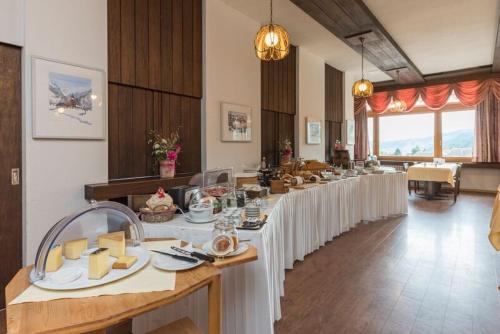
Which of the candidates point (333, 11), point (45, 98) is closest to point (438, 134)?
point (333, 11)

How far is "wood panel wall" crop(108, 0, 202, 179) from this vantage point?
3.12m

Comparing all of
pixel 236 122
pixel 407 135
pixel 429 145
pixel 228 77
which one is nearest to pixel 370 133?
pixel 407 135

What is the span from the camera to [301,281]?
2834mm

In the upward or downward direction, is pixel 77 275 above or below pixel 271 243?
above

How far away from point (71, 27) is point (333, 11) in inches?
126

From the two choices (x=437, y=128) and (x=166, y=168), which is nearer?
(x=166, y=168)

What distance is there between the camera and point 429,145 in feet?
29.1

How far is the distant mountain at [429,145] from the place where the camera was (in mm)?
8240

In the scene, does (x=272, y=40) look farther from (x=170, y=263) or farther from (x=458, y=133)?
(x=458, y=133)

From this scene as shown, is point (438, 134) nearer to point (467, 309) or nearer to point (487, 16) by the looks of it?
point (487, 16)

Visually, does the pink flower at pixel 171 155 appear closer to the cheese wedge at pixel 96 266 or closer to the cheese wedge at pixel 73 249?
the cheese wedge at pixel 73 249

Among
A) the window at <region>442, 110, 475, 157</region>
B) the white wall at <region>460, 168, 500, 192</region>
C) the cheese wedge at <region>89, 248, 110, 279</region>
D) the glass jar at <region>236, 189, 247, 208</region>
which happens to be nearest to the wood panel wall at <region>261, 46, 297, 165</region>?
the glass jar at <region>236, 189, 247, 208</region>

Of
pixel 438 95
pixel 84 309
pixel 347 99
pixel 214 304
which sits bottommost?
pixel 214 304

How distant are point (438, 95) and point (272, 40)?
7.38 m
